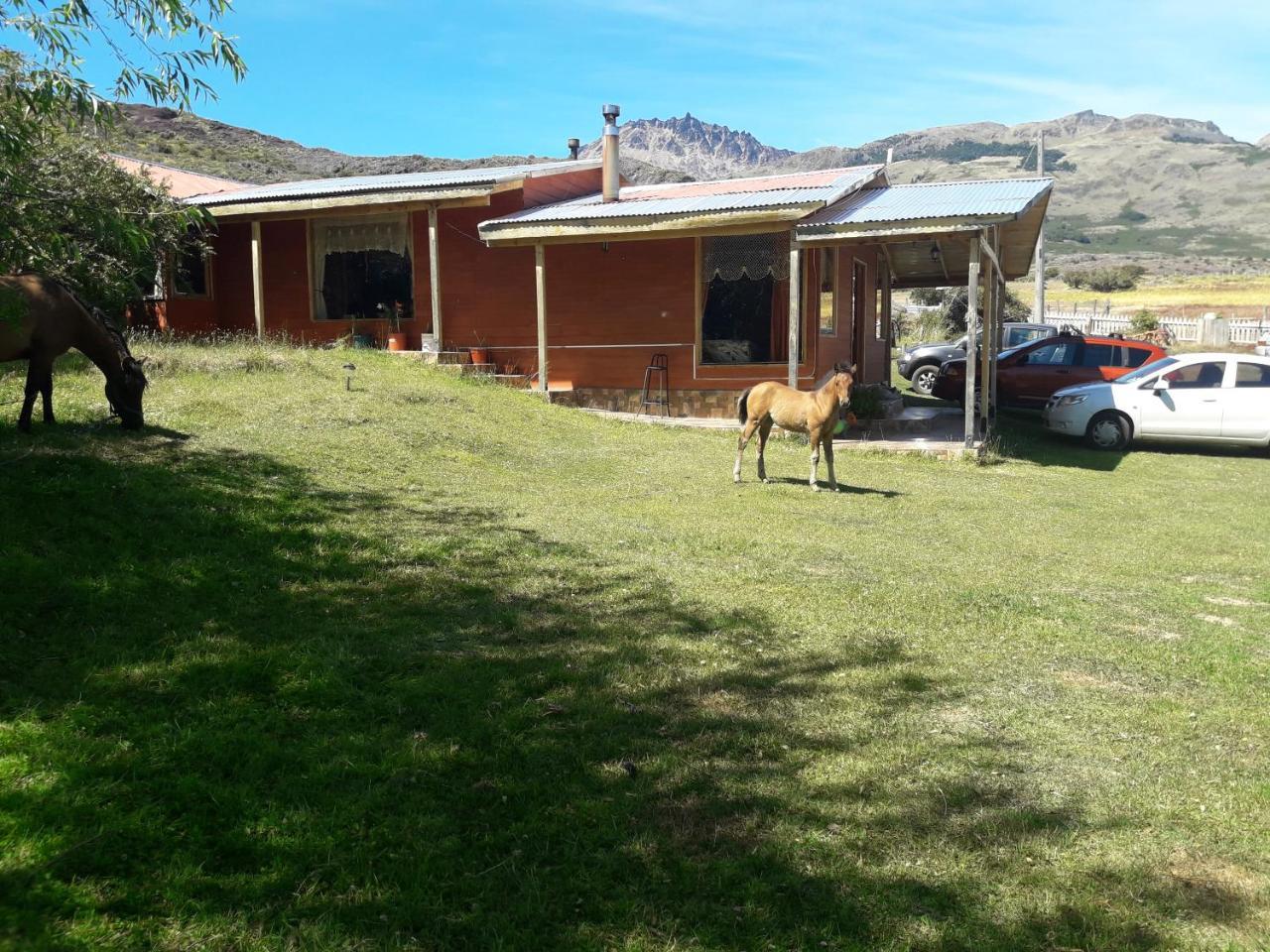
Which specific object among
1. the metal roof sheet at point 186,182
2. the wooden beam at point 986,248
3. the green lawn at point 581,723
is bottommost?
the green lawn at point 581,723

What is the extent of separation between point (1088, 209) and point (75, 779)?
6836 inches

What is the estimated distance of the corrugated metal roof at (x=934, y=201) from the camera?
521 inches

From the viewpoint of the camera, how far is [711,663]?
194 inches

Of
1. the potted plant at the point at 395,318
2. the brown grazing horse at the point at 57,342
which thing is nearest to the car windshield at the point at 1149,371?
the potted plant at the point at 395,318

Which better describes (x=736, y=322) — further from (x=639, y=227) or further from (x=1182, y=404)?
(x=1182, y=404)

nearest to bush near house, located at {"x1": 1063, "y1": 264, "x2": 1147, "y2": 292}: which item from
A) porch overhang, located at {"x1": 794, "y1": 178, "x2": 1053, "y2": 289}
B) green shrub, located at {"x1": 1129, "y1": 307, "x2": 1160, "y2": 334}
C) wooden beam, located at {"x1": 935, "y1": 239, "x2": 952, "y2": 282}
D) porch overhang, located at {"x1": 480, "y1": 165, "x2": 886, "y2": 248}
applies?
green shrub, located at {"x1": 1129, "y1": 307, "x2": 1160, "y2": 334}

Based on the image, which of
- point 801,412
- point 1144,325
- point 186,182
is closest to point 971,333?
point 801,412

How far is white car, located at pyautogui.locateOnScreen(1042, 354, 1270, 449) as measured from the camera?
15000mm

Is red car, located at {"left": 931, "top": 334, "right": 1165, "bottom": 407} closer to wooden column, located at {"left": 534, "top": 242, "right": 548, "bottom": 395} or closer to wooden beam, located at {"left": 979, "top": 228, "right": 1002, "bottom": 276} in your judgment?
wooden beam, located at {"left": 979, "top": 228, "right": 1002, "bottom": 276}

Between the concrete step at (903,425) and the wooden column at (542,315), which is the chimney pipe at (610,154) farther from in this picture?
the concrete step at (903,425)

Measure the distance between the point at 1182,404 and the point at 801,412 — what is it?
8200 mm

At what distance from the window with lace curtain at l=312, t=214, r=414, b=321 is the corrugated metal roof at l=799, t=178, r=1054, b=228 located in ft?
26.5

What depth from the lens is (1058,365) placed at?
62.3 feet

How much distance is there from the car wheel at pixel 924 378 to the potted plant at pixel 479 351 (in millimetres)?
11286
